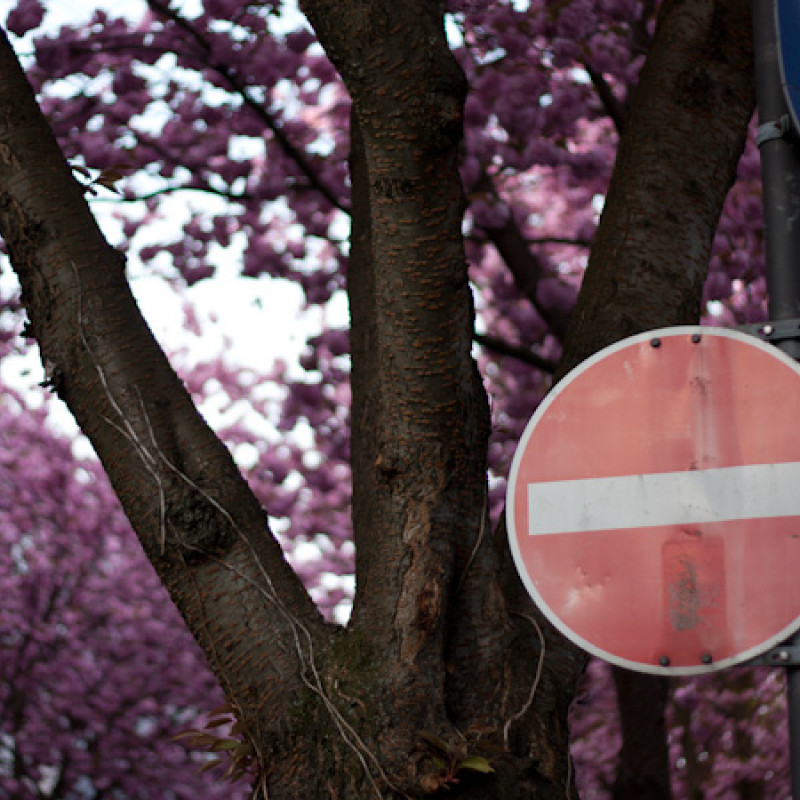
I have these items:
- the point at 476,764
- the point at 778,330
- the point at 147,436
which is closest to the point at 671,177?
the point at 778,330

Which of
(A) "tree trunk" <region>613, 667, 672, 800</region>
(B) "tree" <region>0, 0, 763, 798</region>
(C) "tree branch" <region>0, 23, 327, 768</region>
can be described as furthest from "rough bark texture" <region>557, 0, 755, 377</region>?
(A) "tree trunk" <region>613, 667, 672, 800</region>

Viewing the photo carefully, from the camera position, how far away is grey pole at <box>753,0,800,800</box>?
227cm

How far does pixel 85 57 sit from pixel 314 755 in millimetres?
4991

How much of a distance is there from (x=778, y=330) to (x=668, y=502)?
39 cm

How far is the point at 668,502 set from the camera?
2168 millimetres

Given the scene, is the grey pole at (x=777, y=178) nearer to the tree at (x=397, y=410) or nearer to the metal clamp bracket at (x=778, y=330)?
the metal clamp bracket at (x=778, y=330)

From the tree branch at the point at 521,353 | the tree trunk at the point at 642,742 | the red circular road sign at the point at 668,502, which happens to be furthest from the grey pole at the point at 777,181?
the tree trunk at the point at 642,742

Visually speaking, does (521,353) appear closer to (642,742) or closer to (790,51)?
(642,742)

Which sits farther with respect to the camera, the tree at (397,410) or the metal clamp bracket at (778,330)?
the tree at (397,410)

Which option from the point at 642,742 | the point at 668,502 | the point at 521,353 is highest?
the point at 521,353

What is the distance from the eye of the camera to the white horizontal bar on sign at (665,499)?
6.89ft

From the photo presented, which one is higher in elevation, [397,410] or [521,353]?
[521,353]

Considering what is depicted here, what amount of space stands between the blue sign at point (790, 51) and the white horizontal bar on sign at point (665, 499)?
701 millimetres

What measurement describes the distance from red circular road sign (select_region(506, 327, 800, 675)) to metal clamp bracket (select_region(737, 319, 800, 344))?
89 millimetres
